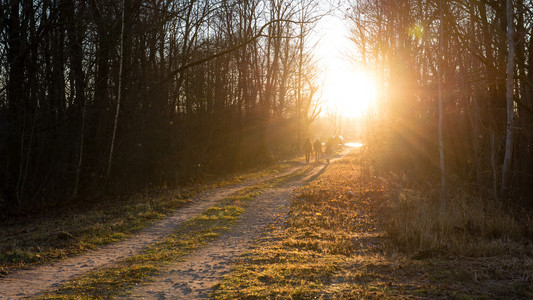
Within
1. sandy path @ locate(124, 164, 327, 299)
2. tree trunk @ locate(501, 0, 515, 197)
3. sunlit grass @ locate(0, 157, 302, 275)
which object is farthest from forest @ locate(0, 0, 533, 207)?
sandy path @ locate(124, 164, 327, 299)

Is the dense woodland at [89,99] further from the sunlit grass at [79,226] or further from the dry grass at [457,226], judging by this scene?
the dry grass at [457,226]

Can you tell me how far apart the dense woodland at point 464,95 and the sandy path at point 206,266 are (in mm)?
5247

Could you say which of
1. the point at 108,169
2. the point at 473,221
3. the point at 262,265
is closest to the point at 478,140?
the point at 473,221

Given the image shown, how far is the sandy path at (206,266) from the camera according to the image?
5320 mm

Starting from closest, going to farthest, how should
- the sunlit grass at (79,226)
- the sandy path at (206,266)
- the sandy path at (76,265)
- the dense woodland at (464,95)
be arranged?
the sandy path at (206,266) < the sandy path at (76,265) < the sunlit grass at (79,226) < the dense woodland at (464,95)

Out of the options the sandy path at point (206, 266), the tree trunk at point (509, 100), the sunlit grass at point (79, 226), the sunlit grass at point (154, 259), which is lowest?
the sandy path at point (206, 266)

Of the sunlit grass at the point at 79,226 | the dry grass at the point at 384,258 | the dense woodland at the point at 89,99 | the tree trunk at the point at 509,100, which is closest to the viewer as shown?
the dry grass at the point at 384,258

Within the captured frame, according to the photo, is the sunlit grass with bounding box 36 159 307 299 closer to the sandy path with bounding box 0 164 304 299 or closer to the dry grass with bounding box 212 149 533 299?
the sandy path with bounding box 0 164 304 299

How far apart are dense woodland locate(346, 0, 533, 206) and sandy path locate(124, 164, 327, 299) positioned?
17.2 ft

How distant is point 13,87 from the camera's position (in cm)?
1311

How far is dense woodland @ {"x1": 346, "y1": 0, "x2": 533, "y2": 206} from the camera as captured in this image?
10.8 m

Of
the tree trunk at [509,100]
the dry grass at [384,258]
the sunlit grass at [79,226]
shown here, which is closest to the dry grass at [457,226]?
the dry grass at [384,258]

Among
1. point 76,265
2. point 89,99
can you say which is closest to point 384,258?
point 76,265

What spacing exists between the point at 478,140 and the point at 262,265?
916cm
